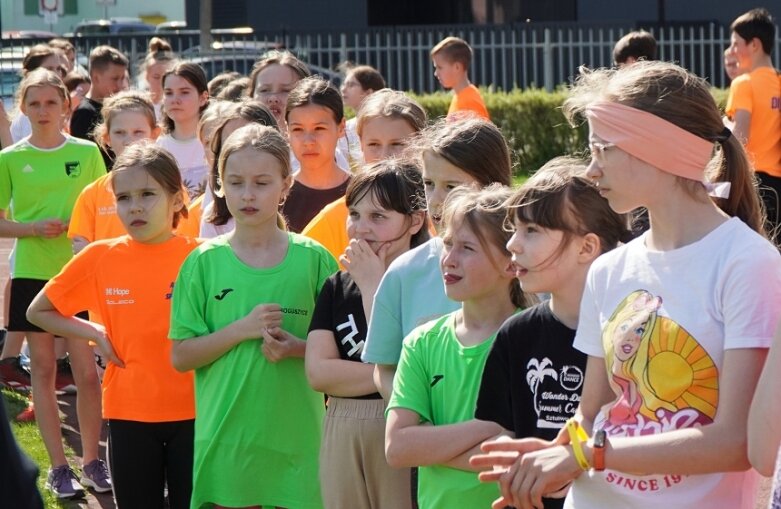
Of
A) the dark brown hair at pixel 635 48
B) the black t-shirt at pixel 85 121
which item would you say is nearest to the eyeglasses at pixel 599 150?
the dark brown hair at pixel 635 48

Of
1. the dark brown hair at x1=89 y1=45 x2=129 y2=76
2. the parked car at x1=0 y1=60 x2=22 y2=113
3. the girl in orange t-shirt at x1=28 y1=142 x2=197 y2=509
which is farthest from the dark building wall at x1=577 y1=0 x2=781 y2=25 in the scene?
the girl in orange t-shirt at x1=28 y1=142 x2=197 y2=509

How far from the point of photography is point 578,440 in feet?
8.98

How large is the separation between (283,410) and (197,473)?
37 centimetres

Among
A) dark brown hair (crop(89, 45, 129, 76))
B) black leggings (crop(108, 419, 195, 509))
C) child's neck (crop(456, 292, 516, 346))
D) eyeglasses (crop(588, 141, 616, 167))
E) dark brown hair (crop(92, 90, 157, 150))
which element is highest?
dark brown hair (crop(89, 45, 129, 76))

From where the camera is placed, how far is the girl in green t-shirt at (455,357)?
3420 millimetres

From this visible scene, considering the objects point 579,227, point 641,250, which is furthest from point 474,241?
point 641,250

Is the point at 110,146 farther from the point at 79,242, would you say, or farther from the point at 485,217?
the point at 485,217

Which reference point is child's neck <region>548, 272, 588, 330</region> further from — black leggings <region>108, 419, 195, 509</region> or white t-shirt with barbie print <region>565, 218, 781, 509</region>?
black leggings <region>108, 419, 195, 509</region>

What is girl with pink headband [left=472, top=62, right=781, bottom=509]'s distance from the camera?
2.62 metres

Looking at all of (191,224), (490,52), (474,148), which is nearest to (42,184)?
(191,224)

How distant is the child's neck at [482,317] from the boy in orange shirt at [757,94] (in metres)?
6.47

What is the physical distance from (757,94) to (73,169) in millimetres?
5199

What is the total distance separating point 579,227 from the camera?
10.7ft

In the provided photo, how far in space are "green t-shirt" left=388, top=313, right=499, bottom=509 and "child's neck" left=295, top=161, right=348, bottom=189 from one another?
2.34 m
